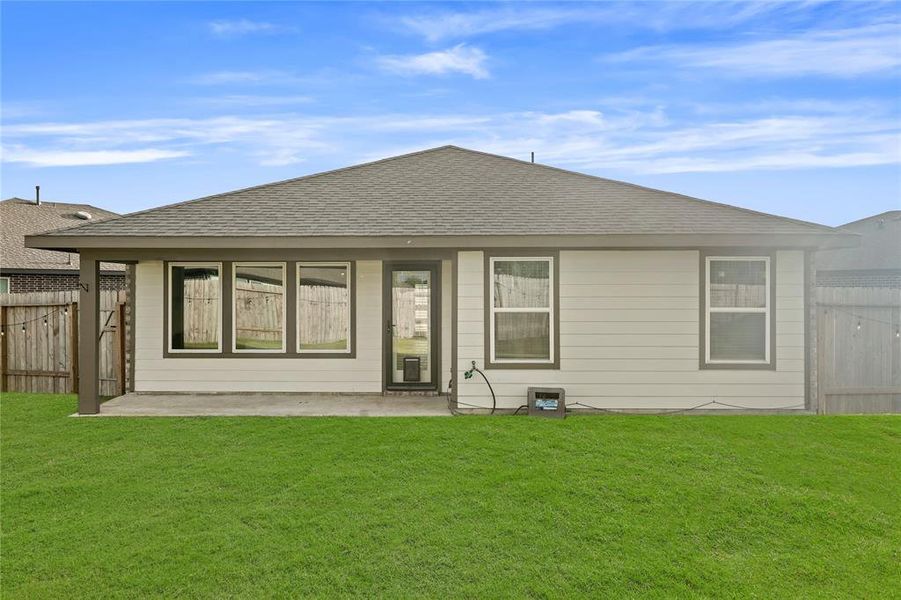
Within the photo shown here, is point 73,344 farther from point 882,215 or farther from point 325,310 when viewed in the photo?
point 882,215

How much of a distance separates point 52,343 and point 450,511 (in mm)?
8574

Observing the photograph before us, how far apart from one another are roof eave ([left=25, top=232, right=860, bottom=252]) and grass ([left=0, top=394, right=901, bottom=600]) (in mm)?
2454

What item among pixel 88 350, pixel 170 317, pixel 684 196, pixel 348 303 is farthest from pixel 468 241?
pixel 88 350

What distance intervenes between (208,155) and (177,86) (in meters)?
2.34

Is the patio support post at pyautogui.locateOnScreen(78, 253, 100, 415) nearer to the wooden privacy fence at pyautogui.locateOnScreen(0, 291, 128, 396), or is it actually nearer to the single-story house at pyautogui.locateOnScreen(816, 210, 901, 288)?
the wooden privacy fence at pyautogui.locateOnScreen(0, 291, 128, 396)

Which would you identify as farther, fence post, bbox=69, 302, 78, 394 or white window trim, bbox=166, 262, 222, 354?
fence post, bbox=69, 302, 78, 394

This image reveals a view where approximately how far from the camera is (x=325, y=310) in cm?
841

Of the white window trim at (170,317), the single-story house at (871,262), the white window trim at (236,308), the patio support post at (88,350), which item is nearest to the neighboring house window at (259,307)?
the white window trim at (236,308)

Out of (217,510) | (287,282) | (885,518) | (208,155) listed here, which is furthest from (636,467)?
(208,155)

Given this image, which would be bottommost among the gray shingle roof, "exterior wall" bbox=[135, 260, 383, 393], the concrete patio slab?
the concrete patio slab

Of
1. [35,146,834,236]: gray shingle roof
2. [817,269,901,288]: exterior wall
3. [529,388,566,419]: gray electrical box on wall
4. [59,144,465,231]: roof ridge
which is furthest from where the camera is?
[817,269,901,288]: exterior wall

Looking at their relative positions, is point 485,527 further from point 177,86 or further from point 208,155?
point 208,155

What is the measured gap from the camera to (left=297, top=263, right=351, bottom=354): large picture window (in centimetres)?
838

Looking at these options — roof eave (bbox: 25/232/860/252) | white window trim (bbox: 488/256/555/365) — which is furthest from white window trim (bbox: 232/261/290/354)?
white window trim (bbox: 488/256/555/365)
